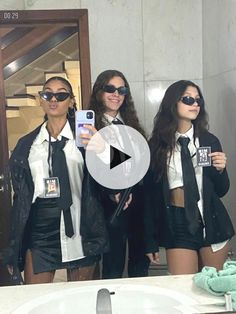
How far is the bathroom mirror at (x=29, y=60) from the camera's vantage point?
918 millimetres

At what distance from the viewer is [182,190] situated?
2.94 feet

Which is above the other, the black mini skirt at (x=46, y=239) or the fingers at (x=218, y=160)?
the fingers at (x=218, y=160)

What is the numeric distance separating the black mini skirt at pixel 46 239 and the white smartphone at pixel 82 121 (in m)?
0.16

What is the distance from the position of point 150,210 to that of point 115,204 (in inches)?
3.5

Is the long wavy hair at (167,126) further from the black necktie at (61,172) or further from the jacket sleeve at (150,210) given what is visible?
the black necktie at (61,172)

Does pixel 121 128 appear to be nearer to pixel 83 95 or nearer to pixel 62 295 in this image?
pixel 83 95

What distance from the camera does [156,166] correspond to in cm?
90

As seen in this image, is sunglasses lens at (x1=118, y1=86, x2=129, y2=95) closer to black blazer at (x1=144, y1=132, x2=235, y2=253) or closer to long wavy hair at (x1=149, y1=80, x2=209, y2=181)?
long wavy hair at (x1=149, y1=80, x2=209, y2=181)

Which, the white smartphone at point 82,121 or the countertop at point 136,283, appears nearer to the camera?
the countertop at point 136,283

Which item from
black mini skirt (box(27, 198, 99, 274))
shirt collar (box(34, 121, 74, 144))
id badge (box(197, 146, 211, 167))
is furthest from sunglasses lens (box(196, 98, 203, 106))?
black mini skirt (box(27, 198, 99, 274))

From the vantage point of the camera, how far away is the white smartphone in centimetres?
87

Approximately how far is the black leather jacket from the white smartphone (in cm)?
8

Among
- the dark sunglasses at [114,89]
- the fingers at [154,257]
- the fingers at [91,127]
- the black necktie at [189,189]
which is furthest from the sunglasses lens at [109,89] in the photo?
the fingers at [154,257]

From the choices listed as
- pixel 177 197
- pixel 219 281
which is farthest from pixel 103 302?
pixel 177 197
